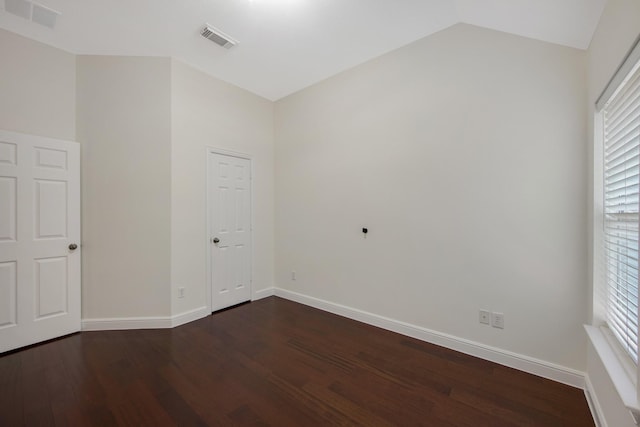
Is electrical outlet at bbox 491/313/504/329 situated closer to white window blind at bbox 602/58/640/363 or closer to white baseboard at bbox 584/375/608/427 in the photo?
white baseboard at bbox 584/375/608/427

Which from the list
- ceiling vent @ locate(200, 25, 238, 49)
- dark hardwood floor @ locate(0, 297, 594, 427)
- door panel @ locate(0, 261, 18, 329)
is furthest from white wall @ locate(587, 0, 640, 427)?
door panel @ locate(0, 261, 18, 329)

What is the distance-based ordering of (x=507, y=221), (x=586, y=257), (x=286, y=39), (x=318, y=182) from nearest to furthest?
(x=586, y=257) < (x=507, y=221) < (x=286, y=39) < (x=318, y=182)

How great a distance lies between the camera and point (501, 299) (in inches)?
88.3

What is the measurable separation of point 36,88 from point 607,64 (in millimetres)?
4725

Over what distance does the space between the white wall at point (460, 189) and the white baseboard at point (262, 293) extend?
909 millimetres

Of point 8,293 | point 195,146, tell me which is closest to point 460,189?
point 195,146

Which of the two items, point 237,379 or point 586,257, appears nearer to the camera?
point 586,257

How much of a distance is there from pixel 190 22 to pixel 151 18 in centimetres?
34

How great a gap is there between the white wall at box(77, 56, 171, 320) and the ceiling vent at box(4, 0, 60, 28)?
1.70 feet

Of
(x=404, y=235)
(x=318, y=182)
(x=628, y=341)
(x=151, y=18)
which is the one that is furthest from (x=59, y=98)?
(x=628, y=341)

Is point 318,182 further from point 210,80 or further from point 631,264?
point 631,264

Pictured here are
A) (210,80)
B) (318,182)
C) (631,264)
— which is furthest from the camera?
(318,182)

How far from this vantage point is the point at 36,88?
2.63 m

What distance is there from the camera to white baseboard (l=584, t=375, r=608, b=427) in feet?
5.13
